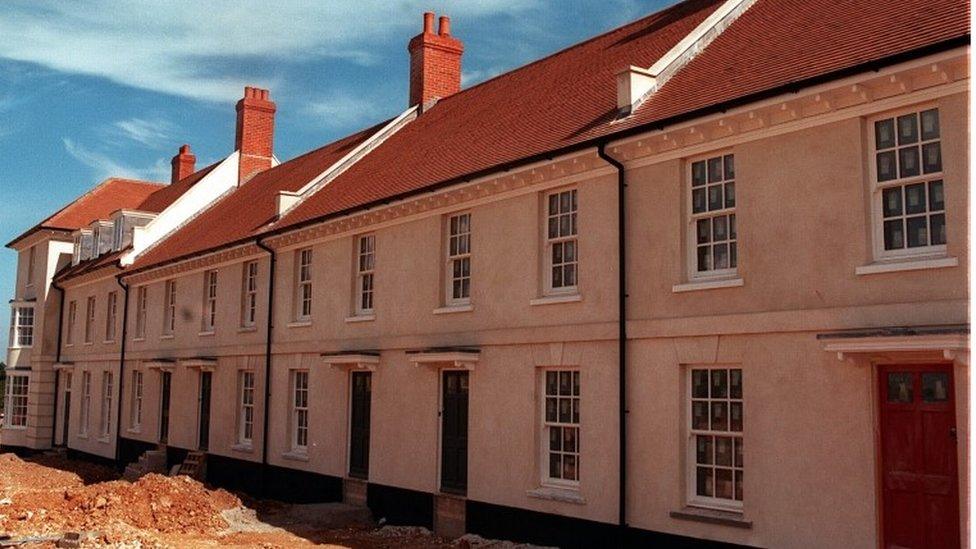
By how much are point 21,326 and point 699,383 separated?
3439 cm

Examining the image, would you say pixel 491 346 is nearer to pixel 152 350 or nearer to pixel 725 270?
pixel 725 270

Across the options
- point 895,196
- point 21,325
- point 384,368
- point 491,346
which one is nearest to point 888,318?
point 895,196

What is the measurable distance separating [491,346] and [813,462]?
6.12 meters

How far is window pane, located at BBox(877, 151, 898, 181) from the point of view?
10.7 m

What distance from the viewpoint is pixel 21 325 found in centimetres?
3931

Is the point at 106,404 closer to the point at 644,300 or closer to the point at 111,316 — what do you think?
the point at 111,316

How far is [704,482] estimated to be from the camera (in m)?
12.4

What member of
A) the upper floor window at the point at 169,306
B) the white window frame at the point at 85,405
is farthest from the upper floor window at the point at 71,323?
the upper floor window at the point at 169,306

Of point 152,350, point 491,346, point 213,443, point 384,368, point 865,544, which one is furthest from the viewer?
point 152,350

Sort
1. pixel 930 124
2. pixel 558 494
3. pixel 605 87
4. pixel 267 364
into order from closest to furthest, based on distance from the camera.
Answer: pixel 930 124 → pixel 558 494 → pixel 605 87 → pixel 267 364

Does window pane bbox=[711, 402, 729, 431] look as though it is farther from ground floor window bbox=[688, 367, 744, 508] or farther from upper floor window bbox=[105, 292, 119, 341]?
upper floor window bbox=[105, 292, 119, 341]

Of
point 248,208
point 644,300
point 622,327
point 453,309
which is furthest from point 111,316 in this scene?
point 644,300

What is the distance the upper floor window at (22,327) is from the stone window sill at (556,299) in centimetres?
3066

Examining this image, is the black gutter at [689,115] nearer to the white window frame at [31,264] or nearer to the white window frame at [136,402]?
the white window frame at [136,402]
